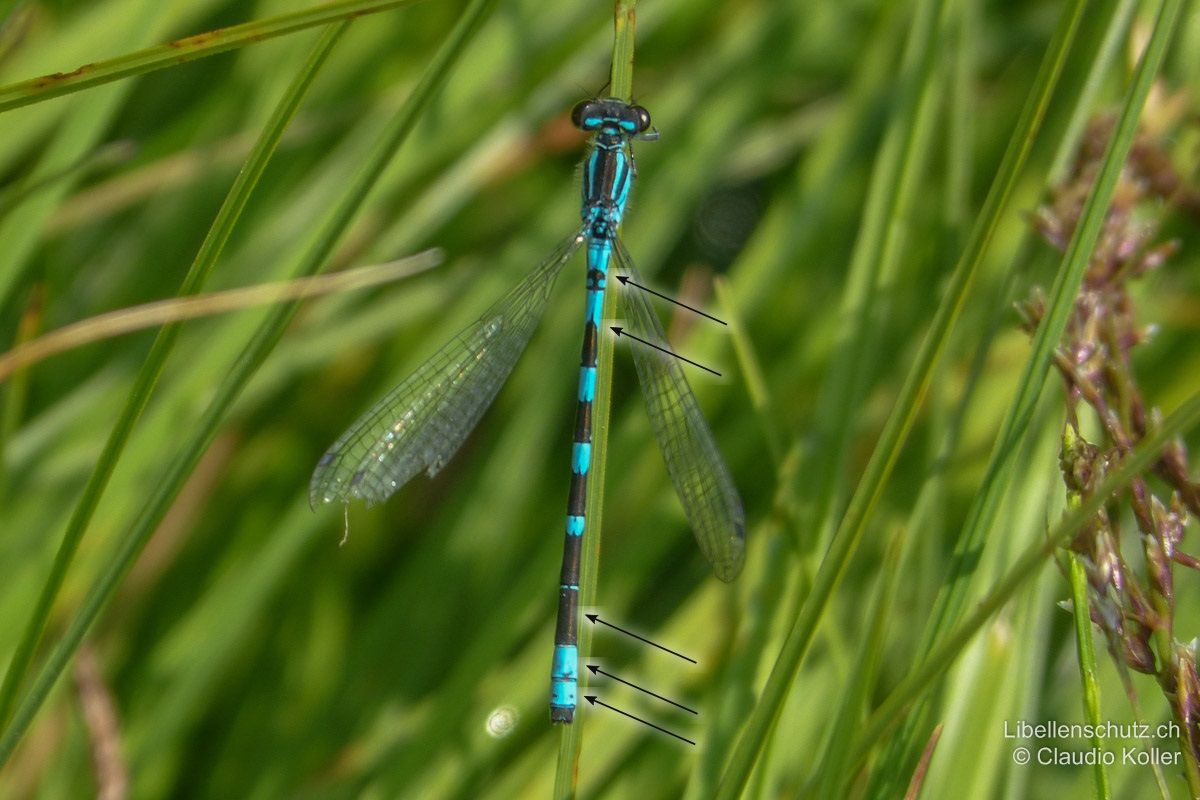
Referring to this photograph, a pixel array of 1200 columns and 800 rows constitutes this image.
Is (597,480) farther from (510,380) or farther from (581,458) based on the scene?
(510,380)

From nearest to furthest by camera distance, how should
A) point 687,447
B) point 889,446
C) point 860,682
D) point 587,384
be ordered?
point 889,446
point 860,682
point 687,447
point 587,384

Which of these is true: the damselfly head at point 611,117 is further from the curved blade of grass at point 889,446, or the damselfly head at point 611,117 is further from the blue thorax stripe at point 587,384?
the curved blade of grass at point 889,446

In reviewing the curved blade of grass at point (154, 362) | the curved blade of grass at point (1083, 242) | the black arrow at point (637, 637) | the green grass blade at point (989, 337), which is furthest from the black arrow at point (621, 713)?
the curved blade of grass at point (154, 362)

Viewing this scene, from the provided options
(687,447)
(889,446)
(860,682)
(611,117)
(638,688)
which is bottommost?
(860,682)

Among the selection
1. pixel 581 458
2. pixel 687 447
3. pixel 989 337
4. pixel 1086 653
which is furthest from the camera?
pixel 581 458

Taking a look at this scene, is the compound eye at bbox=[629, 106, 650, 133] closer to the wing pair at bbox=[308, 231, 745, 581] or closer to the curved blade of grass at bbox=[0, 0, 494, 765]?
the wing pair at bbox=[308, 231, 745, 581]

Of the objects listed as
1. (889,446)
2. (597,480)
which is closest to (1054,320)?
(889,446)

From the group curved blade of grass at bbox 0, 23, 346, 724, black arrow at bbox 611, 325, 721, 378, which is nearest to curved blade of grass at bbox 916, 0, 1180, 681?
black arrow at bbox 611, 325, 721, 378
